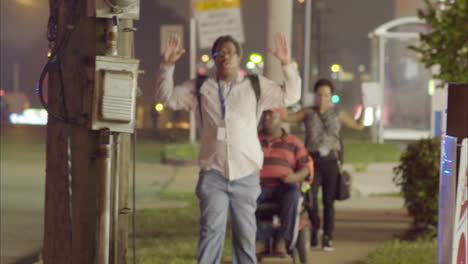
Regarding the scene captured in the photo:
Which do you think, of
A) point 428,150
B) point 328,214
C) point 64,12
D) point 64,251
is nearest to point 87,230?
point 64,251

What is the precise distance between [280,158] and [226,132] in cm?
195

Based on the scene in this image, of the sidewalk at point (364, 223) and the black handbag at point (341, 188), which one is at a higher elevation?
the black handbag at point (341, 188)

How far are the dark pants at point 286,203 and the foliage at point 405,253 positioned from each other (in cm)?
89

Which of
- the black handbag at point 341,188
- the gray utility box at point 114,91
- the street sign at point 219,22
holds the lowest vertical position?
the black handbag at point 341,188

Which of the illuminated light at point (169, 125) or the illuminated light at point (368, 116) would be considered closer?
the illuminated light at point (368, 116)

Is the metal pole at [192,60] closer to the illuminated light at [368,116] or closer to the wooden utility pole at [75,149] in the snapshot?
the illuminated light at [368,116]

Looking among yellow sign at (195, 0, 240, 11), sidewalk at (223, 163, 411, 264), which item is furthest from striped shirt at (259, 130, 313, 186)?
yellow sign at (195, 0, 240, 11)

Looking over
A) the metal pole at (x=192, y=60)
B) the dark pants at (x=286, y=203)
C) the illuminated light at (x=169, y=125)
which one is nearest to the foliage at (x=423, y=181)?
the dark pants at (x=286, y=203)

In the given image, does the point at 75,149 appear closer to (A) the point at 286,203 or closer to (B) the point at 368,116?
(A) the point at 286,203

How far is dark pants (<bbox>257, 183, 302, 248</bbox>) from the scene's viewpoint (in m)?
8.62

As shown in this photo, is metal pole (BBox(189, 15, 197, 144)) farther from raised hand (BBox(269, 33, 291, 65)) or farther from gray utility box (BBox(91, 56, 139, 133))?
gray utility box (BBox(91, 56, 139, 133))

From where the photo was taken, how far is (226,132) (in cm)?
703

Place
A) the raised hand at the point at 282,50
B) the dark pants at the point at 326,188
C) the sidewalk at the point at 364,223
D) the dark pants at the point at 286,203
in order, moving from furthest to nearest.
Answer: the dark pants at the point at 326,188, the sidewalk at the point at 364,223, the dark pants at the point at 286,203, the raised hand at the point at 282,50

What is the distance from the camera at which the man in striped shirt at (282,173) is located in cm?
865
